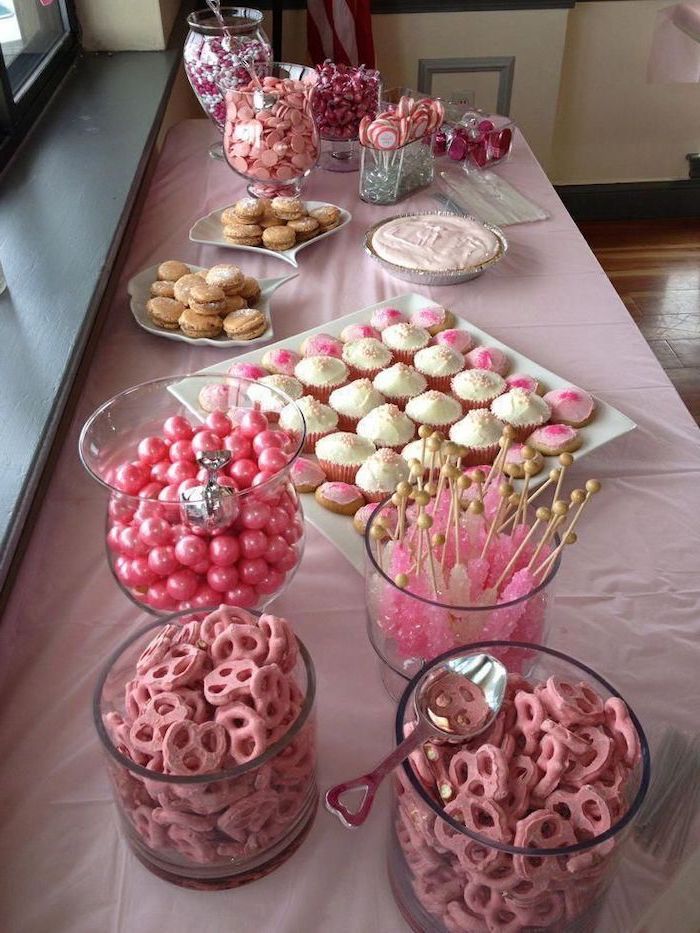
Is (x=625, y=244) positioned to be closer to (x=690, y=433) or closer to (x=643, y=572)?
(x=690, y=433)

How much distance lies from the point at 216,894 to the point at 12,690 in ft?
0.81

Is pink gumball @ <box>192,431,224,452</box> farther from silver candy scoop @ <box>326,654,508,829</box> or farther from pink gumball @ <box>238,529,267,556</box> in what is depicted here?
silver candy scoop @ <box>326,654,508,829</box>

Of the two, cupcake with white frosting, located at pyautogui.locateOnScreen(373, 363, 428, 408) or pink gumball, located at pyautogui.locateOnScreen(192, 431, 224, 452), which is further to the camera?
cupcake with white frosting, located at pyautogui.locateOnScreen(373, 363, 428, 408)

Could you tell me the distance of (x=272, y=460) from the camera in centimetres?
70

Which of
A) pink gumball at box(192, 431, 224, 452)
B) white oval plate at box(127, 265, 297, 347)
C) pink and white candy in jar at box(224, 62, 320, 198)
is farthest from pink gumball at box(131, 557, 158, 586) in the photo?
pink and white candy in jar at box(224, 62, 320, 198)

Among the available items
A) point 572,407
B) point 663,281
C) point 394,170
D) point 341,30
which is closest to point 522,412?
point 572,407

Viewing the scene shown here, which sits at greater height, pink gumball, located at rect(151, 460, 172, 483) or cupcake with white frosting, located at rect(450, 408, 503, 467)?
pink gumball, located at rect(151, 460, 172, 483)

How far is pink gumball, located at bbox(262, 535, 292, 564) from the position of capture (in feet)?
2.26

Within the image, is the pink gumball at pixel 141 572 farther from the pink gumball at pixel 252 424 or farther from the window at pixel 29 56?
the window at pixel 29 56

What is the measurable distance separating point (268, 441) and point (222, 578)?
12 cm

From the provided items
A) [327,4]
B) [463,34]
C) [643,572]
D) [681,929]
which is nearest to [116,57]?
[327,4]

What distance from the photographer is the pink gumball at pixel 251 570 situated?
68 cm

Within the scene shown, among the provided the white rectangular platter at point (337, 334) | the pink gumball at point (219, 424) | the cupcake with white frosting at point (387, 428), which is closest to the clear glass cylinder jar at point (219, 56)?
the white rectangular platter at point (337, 334)

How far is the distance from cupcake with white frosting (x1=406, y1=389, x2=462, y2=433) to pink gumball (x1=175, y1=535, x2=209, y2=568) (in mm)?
350
